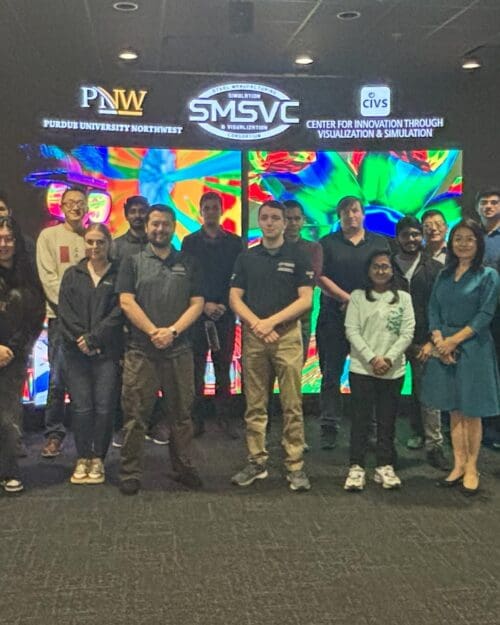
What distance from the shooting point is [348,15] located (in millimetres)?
6242

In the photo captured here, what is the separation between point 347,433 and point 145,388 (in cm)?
191

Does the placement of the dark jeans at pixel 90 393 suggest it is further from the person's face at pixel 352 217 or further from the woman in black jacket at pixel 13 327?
the person's face at pixel 352 217

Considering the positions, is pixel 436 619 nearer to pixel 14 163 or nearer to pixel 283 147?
pixel 283 147

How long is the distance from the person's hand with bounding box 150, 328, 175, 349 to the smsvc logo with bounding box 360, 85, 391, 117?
106 inches

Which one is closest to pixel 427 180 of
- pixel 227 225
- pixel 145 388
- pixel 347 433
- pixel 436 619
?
pixel 227 225

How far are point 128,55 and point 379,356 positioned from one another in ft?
16.4

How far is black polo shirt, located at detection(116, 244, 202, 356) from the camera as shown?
3.99 meters

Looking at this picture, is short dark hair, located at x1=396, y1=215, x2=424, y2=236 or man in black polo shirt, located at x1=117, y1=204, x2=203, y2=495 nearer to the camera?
man in black polo shirt, located at x1=117, y1=204, x2=203, y2=495

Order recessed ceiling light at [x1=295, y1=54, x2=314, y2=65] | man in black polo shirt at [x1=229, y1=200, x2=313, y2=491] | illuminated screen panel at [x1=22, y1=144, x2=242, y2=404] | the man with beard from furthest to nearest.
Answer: recessed ceiling light at [x1=295, y1=54, x2=314, y2=65], illuminated screen panel at [x1=22, y1=144, x2=242, y2=404], the man with beard, man in black polo shirt at [x1=229, y1=200, x2=313, y2=491]

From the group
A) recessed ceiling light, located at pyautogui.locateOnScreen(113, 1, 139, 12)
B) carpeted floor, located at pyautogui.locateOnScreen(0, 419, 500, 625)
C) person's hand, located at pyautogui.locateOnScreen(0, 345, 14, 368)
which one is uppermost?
→ recessed ceiling light, located at pyautogui.locateOnScreen(113, 1, 139, 12)

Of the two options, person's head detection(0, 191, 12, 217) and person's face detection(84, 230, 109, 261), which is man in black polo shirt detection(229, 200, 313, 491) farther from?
person's head detection(0, 191, 12, 217)

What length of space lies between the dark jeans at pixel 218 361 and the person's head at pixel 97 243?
107cm

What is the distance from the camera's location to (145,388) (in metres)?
4.02

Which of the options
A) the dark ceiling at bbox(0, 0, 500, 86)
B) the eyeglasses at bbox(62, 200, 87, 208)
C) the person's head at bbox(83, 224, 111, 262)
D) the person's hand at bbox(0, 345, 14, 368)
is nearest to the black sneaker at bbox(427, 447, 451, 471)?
the person's head at bbox(83, 224, 111, 262)
